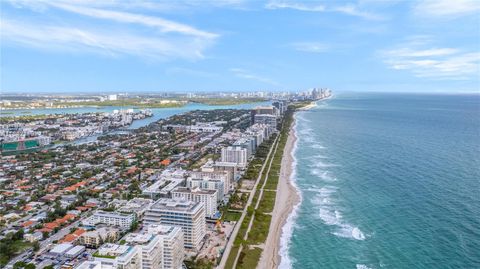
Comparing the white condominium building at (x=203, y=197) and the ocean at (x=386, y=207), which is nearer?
the ocean at (x=386, y=207)

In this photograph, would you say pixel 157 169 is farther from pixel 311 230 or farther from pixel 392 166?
pixel 392 166

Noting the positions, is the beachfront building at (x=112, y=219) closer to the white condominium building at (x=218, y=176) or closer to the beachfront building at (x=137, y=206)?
the beachfront building at (x=137, y=206)

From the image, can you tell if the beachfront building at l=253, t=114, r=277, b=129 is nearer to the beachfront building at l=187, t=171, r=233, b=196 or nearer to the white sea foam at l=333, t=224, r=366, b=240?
the beachfront building at l=187, t=171, r=233, b=196

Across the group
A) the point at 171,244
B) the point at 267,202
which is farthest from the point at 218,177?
the point at 171,244

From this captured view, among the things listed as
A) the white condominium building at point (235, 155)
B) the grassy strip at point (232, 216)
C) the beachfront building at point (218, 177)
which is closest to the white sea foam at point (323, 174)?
the white condominium building at point (235, 155)

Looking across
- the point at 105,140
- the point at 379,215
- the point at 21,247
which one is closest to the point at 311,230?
the point at 379,215

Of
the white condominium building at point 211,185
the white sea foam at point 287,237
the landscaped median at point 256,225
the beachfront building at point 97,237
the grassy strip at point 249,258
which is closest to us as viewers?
the grassy strip at point 249,258
